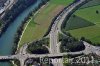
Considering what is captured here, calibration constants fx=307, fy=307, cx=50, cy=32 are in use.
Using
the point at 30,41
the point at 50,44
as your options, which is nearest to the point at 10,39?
the point at 30,41

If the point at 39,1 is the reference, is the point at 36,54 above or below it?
below

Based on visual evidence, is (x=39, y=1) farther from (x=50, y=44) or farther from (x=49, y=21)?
(x=50, y=44)

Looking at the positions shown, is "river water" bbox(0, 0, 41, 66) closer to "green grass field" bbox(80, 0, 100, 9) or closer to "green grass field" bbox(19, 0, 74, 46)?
"green grass field" bbox(19, 0, 74, 46)

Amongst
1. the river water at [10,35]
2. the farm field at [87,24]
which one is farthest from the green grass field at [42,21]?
the farm field at [87,24]

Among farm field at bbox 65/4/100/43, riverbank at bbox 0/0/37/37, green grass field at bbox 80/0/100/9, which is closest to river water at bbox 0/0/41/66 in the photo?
riverbank at bbox 0/0/37/37

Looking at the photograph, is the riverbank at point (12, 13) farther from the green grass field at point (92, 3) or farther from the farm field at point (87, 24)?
the green grass field at point (92, 3)

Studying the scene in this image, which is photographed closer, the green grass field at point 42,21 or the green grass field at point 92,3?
the green grass field at point 42,21

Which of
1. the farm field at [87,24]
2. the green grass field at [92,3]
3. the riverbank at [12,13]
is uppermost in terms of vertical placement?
the riverbank at [12,13]
